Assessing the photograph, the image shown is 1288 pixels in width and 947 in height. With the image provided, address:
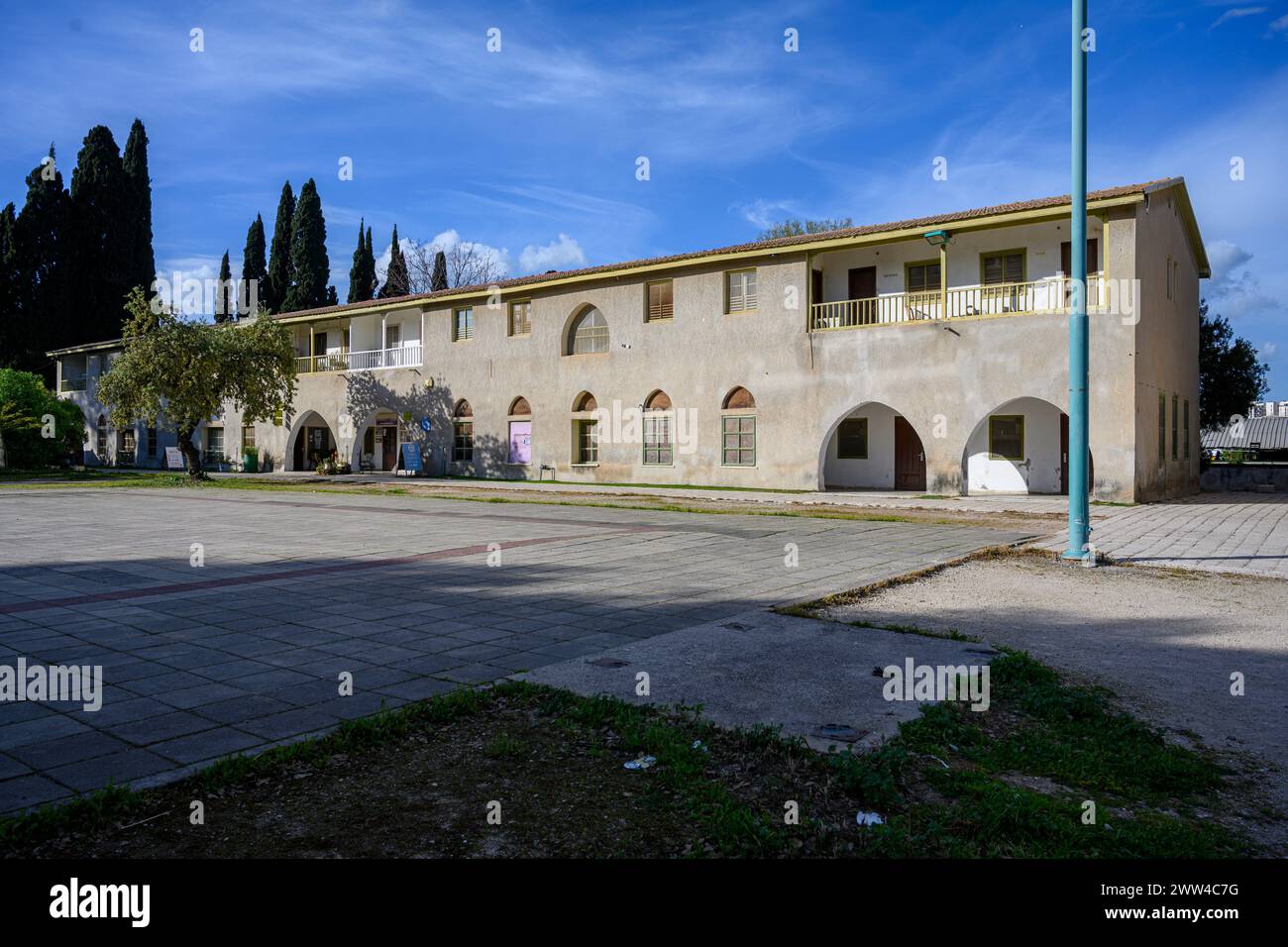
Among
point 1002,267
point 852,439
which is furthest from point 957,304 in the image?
point 852,439

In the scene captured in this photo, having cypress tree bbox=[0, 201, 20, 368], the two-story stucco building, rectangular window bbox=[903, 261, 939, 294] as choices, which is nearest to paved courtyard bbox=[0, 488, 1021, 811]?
the two-story stucco building

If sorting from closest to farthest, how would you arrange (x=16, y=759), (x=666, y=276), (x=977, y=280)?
1. (x=16, y=759)
2. (x=977, y=280)
3. (x=666, y=276)

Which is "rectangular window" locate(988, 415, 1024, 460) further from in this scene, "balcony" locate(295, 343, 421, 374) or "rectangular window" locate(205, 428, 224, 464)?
"rectangular window" locate(205, 428, 224, 464)

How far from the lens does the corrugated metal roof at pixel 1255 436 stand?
50.4 meters

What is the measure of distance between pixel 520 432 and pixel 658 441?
6.18 m

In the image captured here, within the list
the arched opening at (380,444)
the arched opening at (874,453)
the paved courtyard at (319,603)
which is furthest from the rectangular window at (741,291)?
the arched opening at (380,444)

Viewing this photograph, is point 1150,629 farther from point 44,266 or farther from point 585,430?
point 44,266

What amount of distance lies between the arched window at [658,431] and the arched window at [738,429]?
1.95 meters

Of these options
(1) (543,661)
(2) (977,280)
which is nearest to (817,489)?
(2) (977,280)

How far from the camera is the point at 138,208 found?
2089 inches

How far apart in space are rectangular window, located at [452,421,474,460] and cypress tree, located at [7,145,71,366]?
32550 mm
